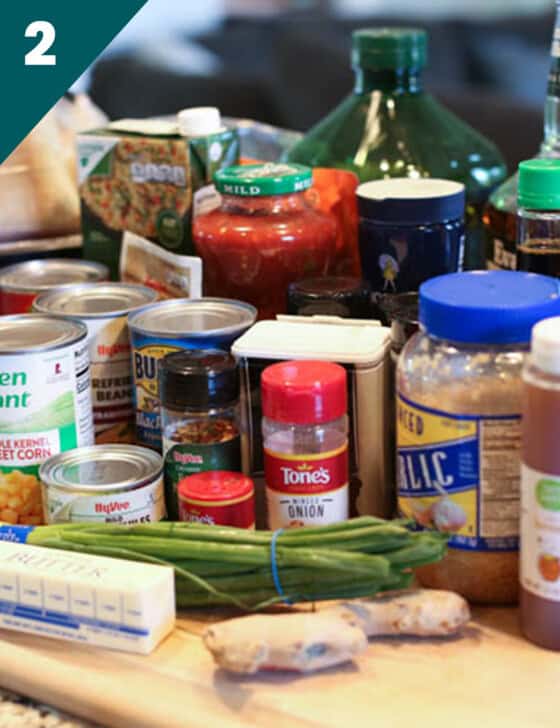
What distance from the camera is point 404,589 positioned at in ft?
3.42

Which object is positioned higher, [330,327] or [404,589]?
[330,327]

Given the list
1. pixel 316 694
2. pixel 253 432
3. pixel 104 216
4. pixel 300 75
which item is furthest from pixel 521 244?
pixel 300 75

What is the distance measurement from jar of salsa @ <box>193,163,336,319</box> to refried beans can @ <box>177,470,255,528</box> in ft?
1.11

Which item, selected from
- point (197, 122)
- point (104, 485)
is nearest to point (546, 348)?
point (104, 485)

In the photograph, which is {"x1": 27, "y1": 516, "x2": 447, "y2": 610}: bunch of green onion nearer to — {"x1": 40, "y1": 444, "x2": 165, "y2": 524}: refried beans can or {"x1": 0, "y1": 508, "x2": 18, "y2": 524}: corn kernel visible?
{"x1": 40, "y1": 444, "x2": 165, "y2": 524}: refried beans can

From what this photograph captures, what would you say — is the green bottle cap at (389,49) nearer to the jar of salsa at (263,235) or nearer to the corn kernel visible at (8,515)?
the jar of salsa at (263,235)

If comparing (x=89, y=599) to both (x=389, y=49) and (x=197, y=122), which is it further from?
(x=389, y=49)

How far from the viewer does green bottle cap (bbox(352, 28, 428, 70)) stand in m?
1.62

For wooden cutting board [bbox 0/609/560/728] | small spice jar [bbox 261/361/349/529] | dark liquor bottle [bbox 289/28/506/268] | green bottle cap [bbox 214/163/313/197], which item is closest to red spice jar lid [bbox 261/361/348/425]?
small spice jar [bbox 261/361/349/529]

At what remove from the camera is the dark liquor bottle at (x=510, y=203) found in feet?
4.54

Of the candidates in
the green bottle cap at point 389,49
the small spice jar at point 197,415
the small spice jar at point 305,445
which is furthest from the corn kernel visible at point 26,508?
the green bottle cap at point 389,49

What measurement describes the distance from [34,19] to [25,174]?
13.0 inches

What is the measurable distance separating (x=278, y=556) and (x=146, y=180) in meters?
0.67

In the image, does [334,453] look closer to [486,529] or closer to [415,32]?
[486,529]
